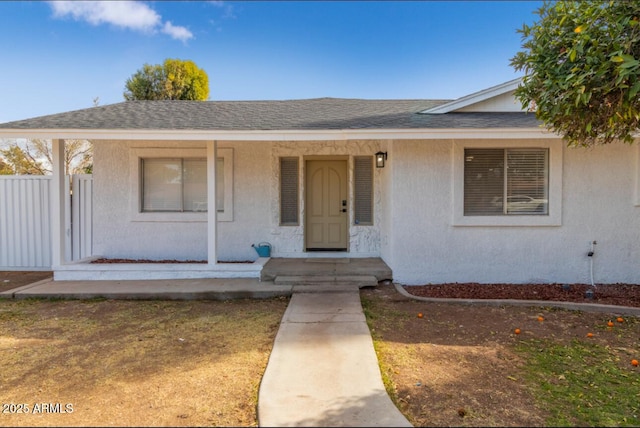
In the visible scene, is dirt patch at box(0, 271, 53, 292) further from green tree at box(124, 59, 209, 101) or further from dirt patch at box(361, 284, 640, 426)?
green tree at box(124, 59, 209, 101)

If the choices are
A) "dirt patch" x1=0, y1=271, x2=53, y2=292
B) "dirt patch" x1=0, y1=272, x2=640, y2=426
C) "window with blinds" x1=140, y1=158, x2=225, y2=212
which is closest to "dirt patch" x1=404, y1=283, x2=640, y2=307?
"dirt patch" x1=0, y1=272, x2=640, y2=426

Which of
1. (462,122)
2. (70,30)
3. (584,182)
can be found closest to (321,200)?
(462,122)

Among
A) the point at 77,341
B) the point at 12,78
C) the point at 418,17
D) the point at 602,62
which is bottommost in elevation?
the point at 77,341

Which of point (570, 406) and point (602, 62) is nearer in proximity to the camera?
point (570, 406)

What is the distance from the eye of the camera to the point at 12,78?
1498 centimetres

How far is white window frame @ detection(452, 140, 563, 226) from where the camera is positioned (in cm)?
707

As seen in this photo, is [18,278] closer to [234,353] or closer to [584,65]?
[234,353]

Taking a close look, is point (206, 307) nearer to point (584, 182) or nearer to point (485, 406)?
point (485, 406)

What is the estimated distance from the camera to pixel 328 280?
682cm

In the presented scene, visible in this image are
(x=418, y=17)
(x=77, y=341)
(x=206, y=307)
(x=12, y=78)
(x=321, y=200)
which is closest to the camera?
(x=77, y=341)

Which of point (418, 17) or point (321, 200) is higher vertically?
point (418, 17)

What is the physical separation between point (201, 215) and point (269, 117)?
2.76 m

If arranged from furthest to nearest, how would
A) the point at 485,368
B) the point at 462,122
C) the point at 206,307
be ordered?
the point at 462,122
the point at 206,307
the point at 485,368

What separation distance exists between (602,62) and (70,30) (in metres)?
15.0
